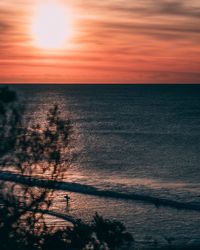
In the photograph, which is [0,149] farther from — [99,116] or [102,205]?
[99,116]

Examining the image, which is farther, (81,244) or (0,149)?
(81,244)

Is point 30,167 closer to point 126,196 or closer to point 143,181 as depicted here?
point 126,196

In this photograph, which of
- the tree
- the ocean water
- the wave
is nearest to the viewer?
the tree

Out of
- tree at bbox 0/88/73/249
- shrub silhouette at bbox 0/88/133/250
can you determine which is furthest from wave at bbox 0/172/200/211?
tree at bbox 0/88/73/249

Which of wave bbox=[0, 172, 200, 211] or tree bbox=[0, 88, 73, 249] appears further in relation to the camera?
wave bbox=[0, 172, 200, 211]

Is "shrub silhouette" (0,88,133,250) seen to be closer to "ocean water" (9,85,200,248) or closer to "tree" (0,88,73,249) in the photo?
"tree" (0,88,73,249)

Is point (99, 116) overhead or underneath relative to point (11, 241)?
overhead

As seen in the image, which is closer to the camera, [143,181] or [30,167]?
[30,167]

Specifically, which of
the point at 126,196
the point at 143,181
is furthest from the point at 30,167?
the point at 143,181

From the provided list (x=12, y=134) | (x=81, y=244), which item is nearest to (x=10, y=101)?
(x=12, y=134)

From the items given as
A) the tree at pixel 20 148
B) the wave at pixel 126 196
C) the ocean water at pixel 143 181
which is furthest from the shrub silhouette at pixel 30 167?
the wave at pixel 126 196

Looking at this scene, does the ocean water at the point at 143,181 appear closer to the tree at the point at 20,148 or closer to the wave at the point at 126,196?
the wave at the point at 126,196

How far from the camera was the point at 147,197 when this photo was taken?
45781 millimetres

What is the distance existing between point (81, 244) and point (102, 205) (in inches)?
981
